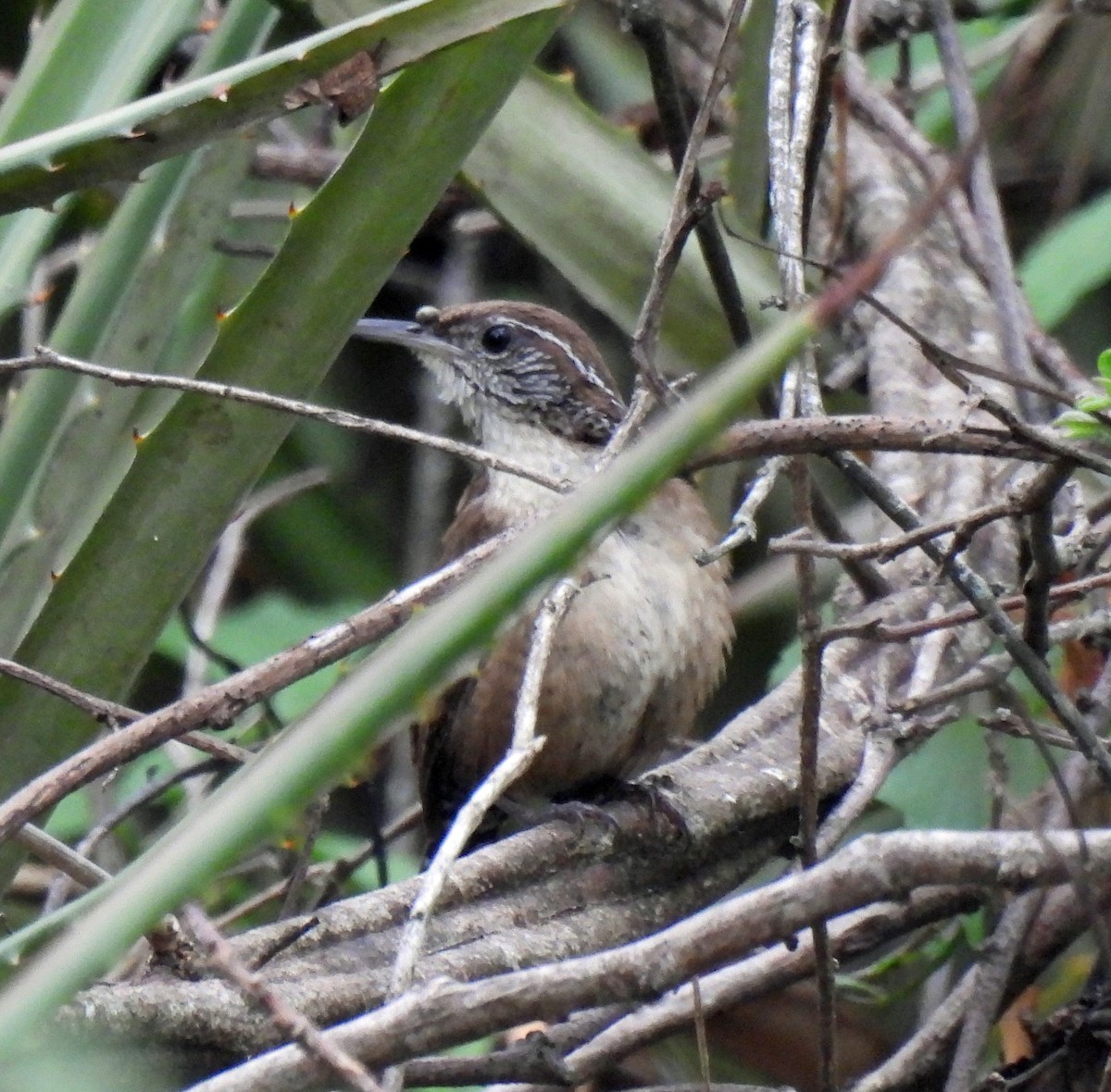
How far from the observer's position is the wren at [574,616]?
339 cm

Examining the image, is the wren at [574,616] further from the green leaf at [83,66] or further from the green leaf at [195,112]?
the green leaf at [195,112]

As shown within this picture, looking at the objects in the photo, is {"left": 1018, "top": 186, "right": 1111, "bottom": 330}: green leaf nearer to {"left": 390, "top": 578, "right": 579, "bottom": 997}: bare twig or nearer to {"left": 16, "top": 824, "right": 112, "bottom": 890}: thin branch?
{"left": 390, "top": 578, "right": 579, "bottom": 997}: bare twig

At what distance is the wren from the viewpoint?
3389mm

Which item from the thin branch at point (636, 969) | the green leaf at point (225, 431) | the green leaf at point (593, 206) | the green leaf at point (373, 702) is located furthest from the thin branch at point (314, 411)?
the green leaf at point (593, 206)

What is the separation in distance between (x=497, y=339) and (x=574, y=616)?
1.01m

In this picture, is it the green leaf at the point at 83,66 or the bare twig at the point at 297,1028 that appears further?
the green leaf at the point at 83,66

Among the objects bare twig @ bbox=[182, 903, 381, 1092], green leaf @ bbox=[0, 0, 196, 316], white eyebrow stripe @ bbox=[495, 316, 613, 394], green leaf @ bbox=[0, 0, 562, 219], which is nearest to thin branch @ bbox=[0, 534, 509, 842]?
bare twig @ bbox=[182, 903, 381, 1092]

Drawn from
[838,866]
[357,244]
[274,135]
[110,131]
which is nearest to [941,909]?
[838,866]

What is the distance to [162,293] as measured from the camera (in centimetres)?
295

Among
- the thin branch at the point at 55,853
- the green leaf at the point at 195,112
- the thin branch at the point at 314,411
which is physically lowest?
the thin branch at the point at 55,853

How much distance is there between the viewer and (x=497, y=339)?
4.11 meters

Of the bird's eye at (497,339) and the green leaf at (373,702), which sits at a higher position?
the bird's eye at (497,339)

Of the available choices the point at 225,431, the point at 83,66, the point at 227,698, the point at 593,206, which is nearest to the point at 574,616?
the point at 593,206

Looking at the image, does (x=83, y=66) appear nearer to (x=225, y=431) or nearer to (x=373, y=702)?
(x=225, y=431)
